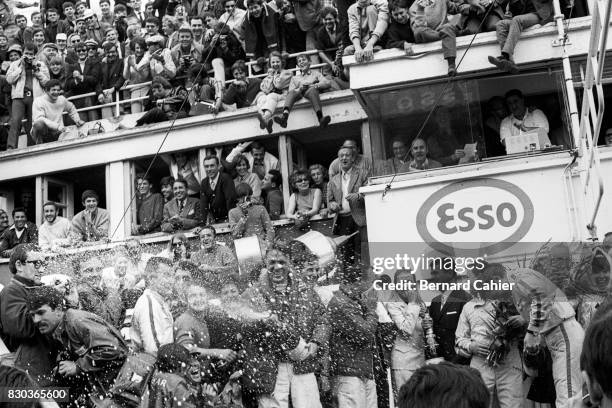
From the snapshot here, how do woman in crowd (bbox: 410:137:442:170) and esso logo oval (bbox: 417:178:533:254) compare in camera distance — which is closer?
esso logo oval (bbox: 417:178:533:254)

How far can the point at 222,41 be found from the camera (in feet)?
50.9

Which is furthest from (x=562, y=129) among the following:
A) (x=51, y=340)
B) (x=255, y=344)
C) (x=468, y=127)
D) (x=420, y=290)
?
(x=51, y=340)

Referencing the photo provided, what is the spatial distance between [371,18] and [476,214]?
371cm

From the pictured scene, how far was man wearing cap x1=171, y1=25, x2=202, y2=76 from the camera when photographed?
15805 mm

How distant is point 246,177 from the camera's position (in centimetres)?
1424

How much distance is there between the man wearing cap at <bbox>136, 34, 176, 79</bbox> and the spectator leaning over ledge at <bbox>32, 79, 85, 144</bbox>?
1476 mm

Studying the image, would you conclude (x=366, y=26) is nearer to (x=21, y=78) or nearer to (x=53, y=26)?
(x=21, y=78)

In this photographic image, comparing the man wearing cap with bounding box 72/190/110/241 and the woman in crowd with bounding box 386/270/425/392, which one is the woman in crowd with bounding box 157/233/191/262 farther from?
the man wearing cap with bounding box 72/190/110/241

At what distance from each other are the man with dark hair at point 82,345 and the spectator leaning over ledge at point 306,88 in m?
6.83

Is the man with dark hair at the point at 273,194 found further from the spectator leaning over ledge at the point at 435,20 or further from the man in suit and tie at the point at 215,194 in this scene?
the spectator leaning over ledge at the point at 435,20

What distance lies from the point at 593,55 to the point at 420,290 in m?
2.92

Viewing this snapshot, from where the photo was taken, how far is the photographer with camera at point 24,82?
1681 cm

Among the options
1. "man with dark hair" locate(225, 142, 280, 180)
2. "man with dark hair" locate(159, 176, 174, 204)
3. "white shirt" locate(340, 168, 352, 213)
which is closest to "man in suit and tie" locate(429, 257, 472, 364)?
"white shirt" locate(340, 168, 352, 213)

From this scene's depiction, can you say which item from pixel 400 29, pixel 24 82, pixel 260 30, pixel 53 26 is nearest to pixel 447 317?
pixel 400 29
